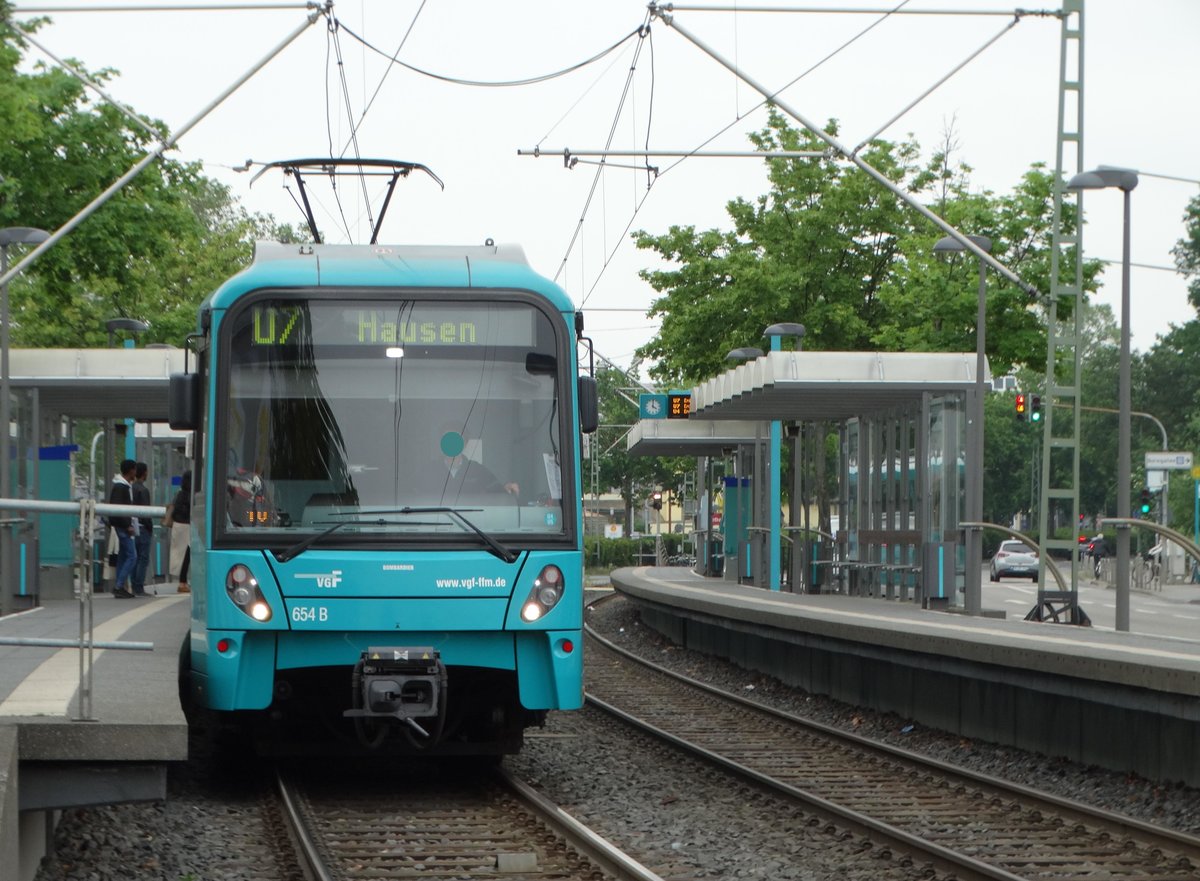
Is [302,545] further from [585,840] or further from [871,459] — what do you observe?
[871,459]

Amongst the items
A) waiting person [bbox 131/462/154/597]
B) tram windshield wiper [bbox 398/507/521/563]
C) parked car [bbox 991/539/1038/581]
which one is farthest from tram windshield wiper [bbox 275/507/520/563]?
parked car [bbox 991/539/1038/581]

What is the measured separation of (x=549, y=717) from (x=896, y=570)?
35.5 ft

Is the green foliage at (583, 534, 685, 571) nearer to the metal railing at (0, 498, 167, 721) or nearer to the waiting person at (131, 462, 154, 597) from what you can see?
the waiting person at (131, 462, 154, 597)

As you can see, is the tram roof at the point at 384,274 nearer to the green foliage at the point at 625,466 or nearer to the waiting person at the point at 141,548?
the waiting person at the point at 141,548

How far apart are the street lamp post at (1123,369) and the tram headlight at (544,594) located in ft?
37.4

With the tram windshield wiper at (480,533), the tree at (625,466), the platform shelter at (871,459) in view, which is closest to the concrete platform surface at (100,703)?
the tram windshield wiper at (480,533)

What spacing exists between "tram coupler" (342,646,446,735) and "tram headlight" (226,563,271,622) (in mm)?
595

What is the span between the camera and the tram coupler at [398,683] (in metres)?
10.1

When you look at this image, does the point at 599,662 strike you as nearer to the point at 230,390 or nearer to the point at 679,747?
the point at 679,747

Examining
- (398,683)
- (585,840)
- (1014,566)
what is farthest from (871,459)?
(1014,566)

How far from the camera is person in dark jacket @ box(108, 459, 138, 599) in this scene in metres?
20.5

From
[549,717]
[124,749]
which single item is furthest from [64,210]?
[124,749]

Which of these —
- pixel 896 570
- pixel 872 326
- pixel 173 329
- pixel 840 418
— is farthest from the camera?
pixel 173 329

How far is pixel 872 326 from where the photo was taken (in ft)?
142
